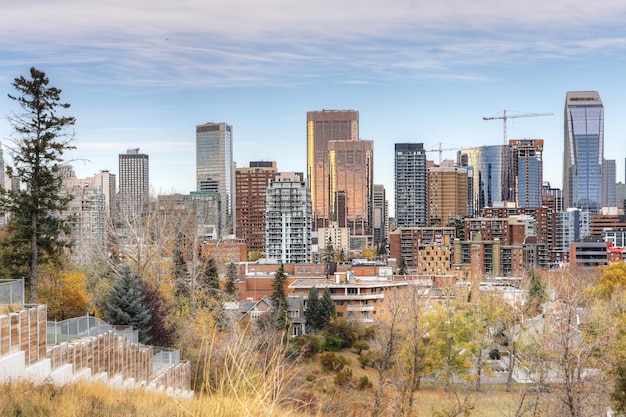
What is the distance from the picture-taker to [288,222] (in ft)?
273

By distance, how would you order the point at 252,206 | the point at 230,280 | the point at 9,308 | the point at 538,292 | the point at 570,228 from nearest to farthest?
the point at 9,308
the point at 538,292
the point at 230,280
the point at 252,206
the point at 570,228

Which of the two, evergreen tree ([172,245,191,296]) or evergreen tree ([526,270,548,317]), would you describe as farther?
evergreen tree ([526,270,548,317])

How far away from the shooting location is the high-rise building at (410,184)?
560 ft

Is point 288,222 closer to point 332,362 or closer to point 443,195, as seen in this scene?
point 332,362

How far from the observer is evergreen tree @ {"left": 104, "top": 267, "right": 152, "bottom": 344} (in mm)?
20672

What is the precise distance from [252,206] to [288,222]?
51.0 metres

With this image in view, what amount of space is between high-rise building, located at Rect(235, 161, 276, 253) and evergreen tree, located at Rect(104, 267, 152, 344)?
4075 inches

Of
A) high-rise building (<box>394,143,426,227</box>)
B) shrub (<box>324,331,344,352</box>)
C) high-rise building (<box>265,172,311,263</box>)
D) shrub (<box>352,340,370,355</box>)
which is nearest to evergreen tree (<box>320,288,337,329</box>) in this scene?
shrub (<box>324,331,344,352</box>)

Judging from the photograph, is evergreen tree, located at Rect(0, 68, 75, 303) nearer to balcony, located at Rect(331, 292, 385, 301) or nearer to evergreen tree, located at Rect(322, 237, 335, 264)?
balcony, located at Rect(331, 292, 385, 301)

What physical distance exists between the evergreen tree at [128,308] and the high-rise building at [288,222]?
60358mm

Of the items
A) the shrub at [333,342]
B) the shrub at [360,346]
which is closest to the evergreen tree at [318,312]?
the shrub at [333,342]

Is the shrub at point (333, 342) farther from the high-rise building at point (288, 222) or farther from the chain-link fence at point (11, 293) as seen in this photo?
the high-rise building at point (288, 222)

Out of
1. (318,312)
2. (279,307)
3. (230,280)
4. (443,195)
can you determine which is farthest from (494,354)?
(443,195)

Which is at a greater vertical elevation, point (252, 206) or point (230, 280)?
point (252, 206)
